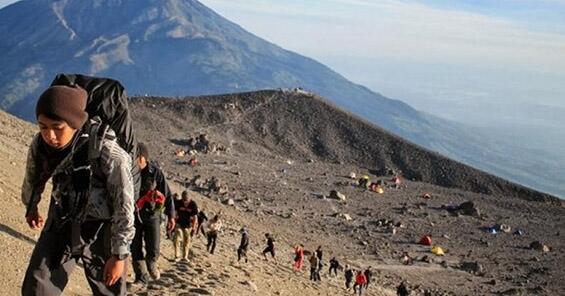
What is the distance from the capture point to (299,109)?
7431cm

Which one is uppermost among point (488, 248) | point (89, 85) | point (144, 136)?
point (89, 85)

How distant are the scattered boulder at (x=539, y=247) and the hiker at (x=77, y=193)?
43.3 meters

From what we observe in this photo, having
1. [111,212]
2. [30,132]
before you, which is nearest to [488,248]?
[30,132]

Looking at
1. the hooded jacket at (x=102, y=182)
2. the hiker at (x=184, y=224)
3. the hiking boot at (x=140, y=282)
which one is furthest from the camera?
the hiker at (x=184, y=224)

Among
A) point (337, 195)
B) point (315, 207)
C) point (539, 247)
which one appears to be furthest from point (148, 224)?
point (539, 247)

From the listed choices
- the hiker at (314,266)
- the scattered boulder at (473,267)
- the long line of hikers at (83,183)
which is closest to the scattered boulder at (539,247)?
the scattered boulder at (473,267)

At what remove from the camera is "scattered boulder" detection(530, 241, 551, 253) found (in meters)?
43.8

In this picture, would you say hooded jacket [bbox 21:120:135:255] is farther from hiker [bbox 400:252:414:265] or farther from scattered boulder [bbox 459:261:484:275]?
scattered boulder [bbox 459:261:484:275]

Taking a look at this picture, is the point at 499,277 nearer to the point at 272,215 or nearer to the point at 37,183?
the point at 272,215

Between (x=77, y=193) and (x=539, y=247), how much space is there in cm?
4401

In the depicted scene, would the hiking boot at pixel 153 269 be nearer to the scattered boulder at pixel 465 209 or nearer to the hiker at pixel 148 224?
the hiker at pixel 148 224

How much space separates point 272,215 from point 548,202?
3509cm

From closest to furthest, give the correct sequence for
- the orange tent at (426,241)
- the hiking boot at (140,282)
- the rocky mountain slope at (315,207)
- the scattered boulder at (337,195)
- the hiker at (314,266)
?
1. the hiking boot at (140,282)
2. the rocky mountain slope at (315,207)
3. the hiker at (314,266)
4. the orange tent at (426,241)
5. the scattered boulder at (337,195)

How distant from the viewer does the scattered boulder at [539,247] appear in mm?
43781
